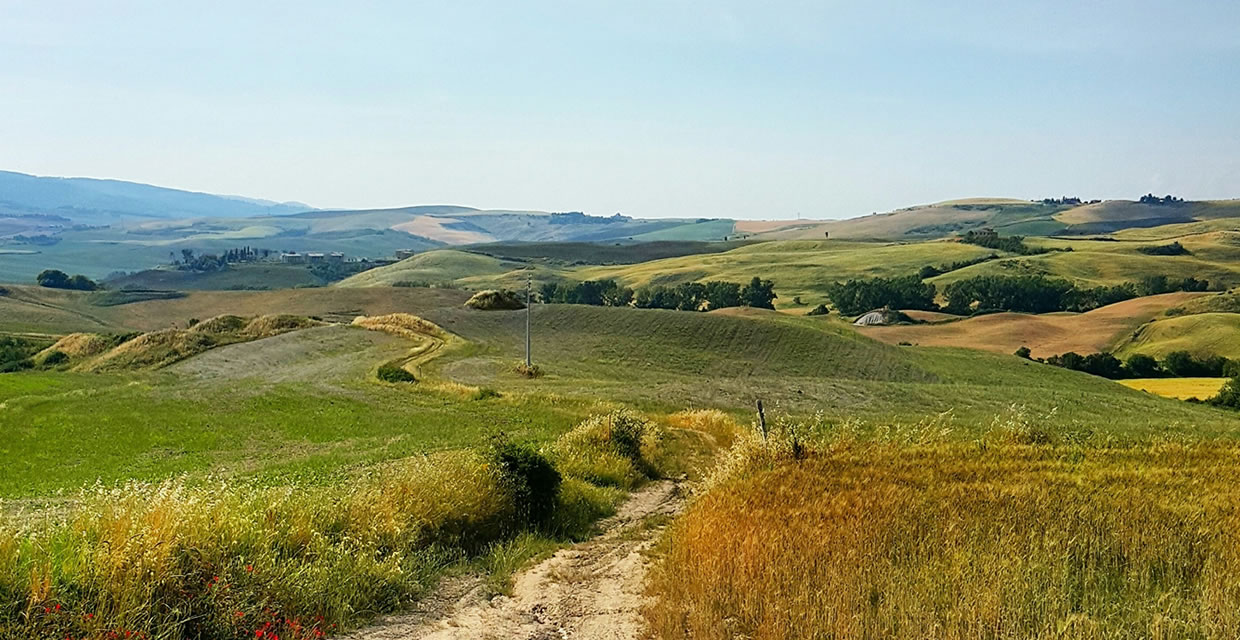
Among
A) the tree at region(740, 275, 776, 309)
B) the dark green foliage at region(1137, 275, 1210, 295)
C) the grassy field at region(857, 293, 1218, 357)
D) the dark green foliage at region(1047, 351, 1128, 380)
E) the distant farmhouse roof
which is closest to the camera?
the dark green foliage at region(1047, 351, 1128, 380)

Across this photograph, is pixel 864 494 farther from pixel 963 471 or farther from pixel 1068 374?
pixel 1068 374

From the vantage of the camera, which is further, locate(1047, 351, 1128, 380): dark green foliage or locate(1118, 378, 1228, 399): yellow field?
locate(1047, 351, 1128, 380): dark green foliage

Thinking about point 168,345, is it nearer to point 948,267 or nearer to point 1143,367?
point 1143,367

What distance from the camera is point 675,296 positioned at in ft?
497

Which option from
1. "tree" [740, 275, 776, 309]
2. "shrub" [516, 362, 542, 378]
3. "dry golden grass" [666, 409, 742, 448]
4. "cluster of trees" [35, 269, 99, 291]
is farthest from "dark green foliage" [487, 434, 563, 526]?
"cluster of trees" [35, 269, 99, 291]

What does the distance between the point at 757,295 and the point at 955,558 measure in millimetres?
141616

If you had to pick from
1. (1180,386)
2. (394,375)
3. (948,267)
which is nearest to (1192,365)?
(1180,386)

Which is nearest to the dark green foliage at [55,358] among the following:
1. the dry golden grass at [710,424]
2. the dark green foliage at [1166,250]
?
the dry golden grass at [710,424]

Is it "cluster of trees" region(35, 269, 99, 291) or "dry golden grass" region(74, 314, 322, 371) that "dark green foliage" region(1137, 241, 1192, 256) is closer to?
"dry golden grass" region(74, 314, 322, 371)

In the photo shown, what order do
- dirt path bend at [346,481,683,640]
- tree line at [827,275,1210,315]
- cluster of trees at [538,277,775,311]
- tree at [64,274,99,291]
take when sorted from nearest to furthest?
dirt path bend at [346,481,683,640] → tree line at [827,275,1210,315] → cluster of trees at [538,277,775,311] → tree at [64,274,99,291]

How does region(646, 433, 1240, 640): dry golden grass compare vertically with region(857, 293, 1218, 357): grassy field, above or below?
above

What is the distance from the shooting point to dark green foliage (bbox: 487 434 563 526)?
1644 centimetres

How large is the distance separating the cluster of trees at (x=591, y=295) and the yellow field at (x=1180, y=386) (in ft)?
289

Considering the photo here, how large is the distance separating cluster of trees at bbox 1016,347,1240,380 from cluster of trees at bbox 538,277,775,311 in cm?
6230
